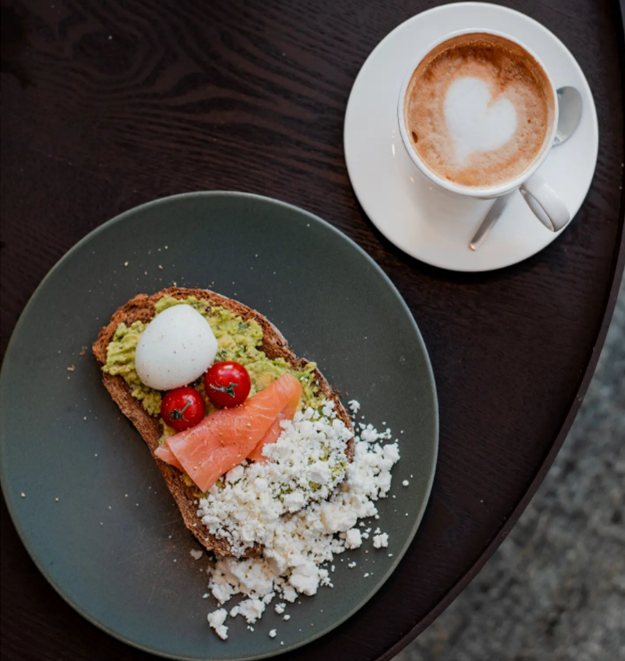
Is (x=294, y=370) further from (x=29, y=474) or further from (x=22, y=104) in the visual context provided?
(x=22, y=104)

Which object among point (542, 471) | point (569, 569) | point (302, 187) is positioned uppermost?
point (302, 187)

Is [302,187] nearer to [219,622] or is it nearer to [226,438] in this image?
[226,438]

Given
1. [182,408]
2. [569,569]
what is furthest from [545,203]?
[569,569]

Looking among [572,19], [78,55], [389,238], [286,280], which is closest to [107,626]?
[286,280]

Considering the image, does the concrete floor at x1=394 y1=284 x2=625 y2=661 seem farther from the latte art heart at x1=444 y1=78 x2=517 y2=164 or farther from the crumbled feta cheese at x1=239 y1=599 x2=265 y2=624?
the latte art heart at x1=444 y1=78 x2=517 y2=164

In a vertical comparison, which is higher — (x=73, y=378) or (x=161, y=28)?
(x=161, y=28)

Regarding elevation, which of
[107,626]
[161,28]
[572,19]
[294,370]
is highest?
Answer: [572,19]

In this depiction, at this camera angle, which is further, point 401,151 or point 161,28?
point 161,28

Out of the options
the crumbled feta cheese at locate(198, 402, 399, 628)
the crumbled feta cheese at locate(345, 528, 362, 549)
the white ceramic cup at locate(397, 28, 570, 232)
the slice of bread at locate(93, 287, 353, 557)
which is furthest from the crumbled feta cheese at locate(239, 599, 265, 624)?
the white ceramic cup at locate(397, 28, 570, 232)
